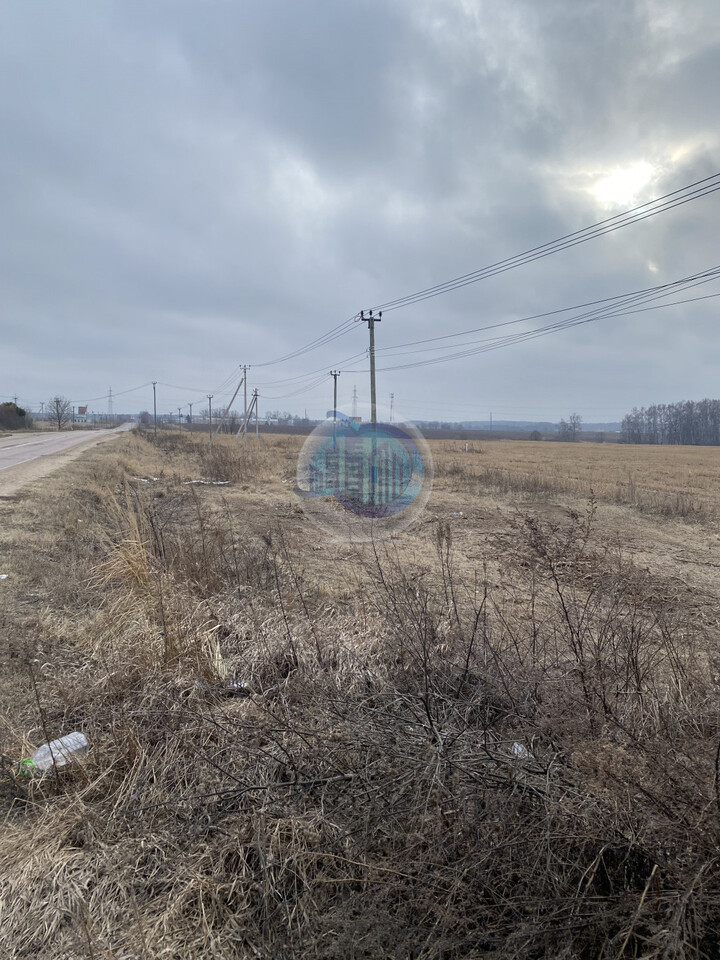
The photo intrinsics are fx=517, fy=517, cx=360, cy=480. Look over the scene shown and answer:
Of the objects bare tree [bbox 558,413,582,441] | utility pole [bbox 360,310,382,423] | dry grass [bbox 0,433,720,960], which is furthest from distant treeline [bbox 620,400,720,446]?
dry grass [bbox 0,433,720,960]

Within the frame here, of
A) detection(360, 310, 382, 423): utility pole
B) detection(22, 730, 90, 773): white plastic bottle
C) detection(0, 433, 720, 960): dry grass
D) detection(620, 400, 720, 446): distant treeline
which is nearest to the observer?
detection(0, 433, 720, 960): dry grass

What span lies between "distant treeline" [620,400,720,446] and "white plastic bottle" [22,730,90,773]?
141148 millimetres

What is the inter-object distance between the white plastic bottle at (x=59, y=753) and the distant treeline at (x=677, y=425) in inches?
5557

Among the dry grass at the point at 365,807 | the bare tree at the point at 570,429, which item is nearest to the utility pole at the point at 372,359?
the dry grass at the point at 365,807

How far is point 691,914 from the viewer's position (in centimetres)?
153

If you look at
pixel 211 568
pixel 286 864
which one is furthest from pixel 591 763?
pixel 211 568

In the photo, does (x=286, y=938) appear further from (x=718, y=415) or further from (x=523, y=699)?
(x=718, y=415)

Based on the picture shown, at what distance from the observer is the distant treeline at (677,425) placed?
123 metres

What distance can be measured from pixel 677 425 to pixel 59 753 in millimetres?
149955

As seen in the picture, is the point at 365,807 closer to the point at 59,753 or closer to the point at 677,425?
the point at 59,753

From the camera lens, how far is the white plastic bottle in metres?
2.68

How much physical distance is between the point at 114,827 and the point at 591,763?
2089 mm

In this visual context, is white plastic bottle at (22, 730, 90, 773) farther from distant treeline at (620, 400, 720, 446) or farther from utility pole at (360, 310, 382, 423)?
distant treeline at (620, 400, 720, 446)

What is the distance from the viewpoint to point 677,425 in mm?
128375
